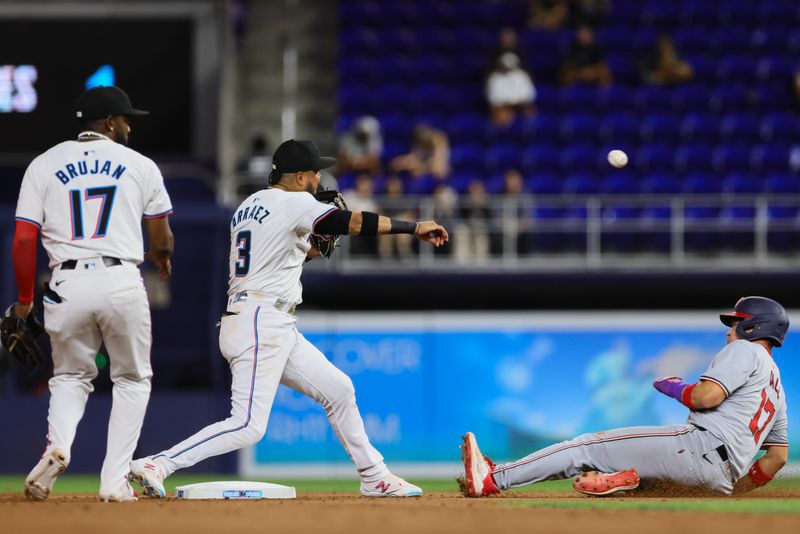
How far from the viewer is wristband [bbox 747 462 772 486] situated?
7355 millimetres

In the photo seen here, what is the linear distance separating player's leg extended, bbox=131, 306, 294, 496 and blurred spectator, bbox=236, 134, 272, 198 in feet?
25.7

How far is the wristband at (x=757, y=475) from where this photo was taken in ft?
24.1

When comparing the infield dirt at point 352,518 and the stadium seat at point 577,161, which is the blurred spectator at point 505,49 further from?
the infield dirt at point 352,518

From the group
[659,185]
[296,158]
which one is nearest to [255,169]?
[659,185]

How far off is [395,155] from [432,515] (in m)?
11.2

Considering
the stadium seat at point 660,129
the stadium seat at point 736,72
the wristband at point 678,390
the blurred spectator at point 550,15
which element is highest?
the blurred spectator at point 550,15

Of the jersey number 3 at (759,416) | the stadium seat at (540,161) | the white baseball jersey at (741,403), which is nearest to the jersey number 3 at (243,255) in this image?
the white baseball jersey at (741,403)

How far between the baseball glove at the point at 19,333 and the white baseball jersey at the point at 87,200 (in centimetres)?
41

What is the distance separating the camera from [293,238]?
711 cm

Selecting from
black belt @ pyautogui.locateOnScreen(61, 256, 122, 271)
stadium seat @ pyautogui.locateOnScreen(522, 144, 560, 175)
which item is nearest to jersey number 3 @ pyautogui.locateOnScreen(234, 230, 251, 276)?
black belt @ pyautogui.locateOnScreen(61, 256, 122, 271)

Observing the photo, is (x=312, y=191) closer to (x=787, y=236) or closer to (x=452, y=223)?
(x=452, y=223)

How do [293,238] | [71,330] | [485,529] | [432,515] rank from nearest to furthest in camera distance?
[485,529], [432,515], [71,330], [293,238]

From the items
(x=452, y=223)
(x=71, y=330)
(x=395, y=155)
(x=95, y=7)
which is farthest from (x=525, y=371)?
(x=71, y=330)

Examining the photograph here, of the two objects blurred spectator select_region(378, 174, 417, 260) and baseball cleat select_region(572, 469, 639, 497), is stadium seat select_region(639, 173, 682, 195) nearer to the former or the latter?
blurred spectator select_region(378, 174, 417, 260)
